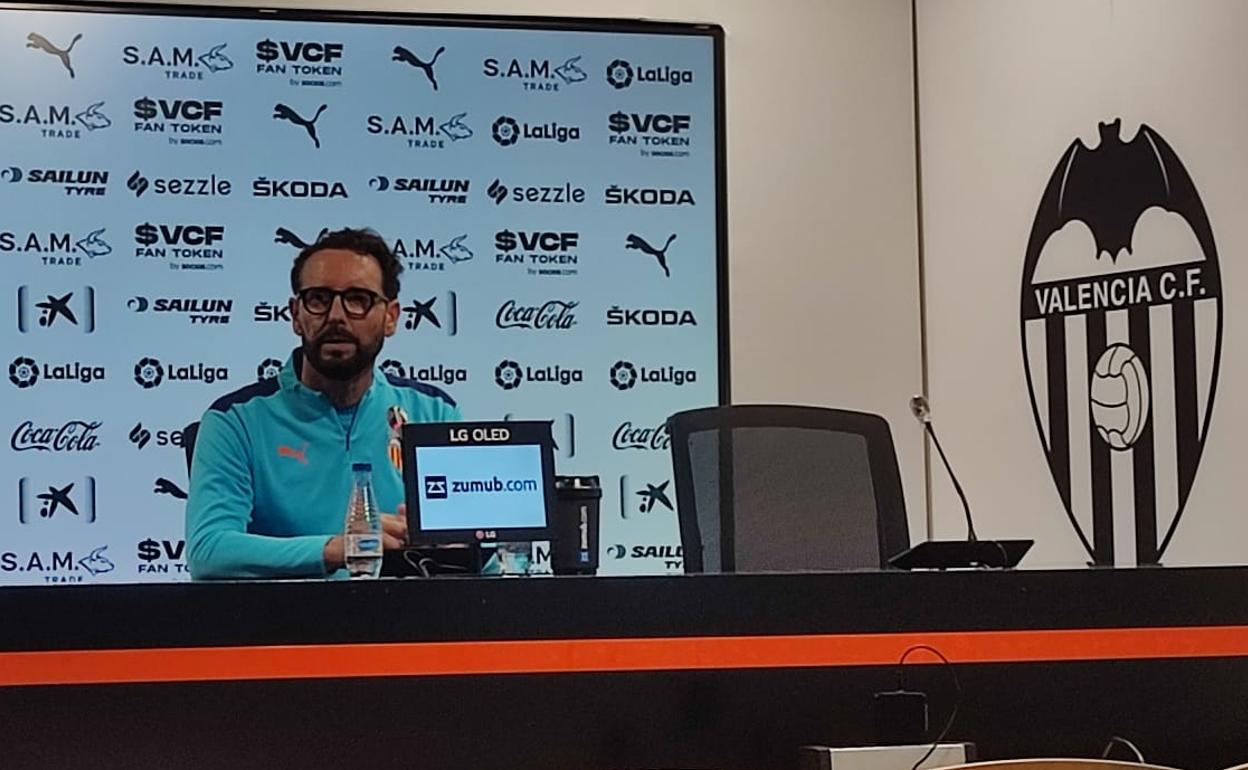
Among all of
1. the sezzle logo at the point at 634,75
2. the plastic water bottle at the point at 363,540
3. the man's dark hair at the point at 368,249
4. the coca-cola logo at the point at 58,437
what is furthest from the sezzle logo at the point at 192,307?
the plastic water bottle at the point at 363,540

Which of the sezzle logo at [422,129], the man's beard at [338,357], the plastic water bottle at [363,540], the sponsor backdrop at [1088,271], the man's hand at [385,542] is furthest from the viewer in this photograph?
the sezzle logo at [422,129]

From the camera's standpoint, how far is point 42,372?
4.40 metres

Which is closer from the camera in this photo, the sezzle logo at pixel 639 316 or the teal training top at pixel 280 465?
the teal training top at pixel 280 465

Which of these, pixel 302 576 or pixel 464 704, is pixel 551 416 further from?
pixel 464 704

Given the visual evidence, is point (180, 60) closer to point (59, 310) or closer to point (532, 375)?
point (59, 310)

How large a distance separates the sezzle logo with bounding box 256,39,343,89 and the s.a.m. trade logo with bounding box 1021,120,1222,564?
2.05 meters

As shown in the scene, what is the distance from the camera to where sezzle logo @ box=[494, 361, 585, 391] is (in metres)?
4.60

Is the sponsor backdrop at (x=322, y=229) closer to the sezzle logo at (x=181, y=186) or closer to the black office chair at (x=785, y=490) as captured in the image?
the sezzle logo at (x=181, y=186)

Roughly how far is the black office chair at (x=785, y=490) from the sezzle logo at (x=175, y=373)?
1633 mm

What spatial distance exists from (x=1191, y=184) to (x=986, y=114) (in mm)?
913

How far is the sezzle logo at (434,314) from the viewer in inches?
180

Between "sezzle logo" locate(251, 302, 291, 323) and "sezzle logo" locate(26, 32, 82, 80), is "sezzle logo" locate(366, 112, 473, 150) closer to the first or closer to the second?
"sezzle logo" locate(251, 302, 291, 323)

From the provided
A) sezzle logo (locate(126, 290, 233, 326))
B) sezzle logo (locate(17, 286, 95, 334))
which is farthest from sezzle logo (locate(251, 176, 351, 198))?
sezzle logo (locate(17, 286, 95, 334))

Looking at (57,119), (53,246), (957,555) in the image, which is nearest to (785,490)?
(957,555)
